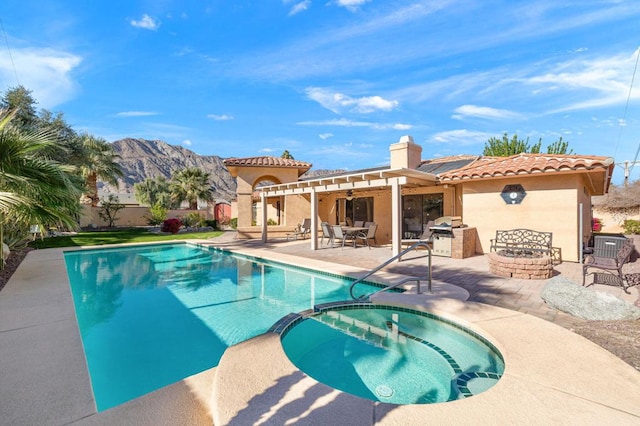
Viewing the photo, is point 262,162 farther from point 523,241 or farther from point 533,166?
point 523,241

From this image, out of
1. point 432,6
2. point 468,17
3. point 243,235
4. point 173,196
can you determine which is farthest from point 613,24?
point 173,196

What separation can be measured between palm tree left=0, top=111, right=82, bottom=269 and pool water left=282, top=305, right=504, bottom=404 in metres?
6.52

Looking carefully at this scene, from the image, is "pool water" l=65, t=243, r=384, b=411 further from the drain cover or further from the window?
the window

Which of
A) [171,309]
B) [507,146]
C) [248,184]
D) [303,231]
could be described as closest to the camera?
[171,309]

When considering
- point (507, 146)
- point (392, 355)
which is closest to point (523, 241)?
point (392, 355)

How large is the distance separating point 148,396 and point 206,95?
104ft

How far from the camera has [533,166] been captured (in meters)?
10.2

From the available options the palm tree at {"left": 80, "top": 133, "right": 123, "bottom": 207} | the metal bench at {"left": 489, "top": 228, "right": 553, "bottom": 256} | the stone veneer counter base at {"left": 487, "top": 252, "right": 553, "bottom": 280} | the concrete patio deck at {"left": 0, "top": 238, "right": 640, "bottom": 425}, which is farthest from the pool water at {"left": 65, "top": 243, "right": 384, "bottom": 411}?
the palm tree at {"left": 80, "top": 133, "right": 123, "bottom": 207}

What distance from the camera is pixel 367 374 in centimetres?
416

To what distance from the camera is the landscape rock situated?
4770 millimetres

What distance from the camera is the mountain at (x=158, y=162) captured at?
143m

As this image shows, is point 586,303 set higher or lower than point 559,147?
lower

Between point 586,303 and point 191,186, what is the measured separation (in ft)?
128

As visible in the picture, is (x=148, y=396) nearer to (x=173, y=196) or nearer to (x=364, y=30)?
(x=364, y=30)
